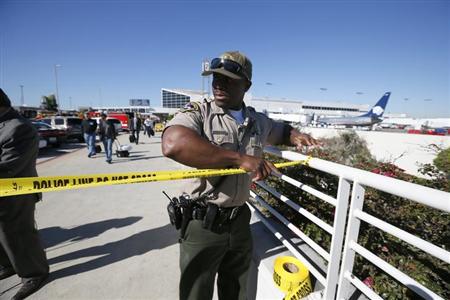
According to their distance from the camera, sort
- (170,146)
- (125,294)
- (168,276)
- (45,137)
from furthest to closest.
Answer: (45,137), (168,276), (125,294), (170,146)

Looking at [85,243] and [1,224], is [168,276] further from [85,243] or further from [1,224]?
[1,224]

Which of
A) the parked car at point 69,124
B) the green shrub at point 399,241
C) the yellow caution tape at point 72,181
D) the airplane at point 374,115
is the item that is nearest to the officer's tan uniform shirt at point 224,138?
the yellow caution tape at point 72,181

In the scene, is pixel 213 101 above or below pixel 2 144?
above

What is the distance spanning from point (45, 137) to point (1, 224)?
556 inches

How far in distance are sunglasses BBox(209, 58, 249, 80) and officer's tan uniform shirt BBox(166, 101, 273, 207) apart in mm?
266

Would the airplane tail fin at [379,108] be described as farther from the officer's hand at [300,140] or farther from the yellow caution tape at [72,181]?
the yellow caution tape at [72,181]

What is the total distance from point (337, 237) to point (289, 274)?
1.95 ft

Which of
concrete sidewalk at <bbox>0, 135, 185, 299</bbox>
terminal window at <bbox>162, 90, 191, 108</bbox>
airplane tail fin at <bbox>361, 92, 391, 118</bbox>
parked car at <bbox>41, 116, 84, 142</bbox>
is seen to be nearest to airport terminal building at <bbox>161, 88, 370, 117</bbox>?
terminal window at <bbox>162, 90, 191, 108</bbox>

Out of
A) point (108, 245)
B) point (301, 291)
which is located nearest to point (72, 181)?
point (301, 291)

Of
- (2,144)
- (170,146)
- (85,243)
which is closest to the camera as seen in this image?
(170,146)

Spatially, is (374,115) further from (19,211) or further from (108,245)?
(19,211)

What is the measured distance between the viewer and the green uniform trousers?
168 centimetres

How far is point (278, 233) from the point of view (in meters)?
2.57

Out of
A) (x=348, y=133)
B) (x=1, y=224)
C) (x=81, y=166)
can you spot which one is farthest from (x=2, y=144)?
(x=348, y=133)
